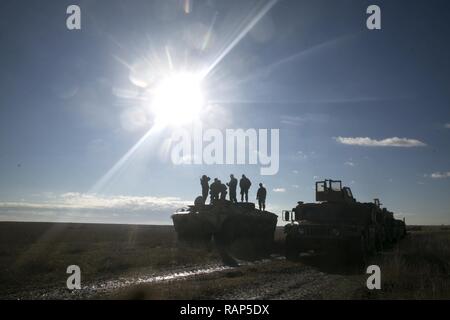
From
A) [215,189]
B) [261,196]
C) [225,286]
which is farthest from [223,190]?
[225,286]

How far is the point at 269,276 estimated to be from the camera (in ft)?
46.7

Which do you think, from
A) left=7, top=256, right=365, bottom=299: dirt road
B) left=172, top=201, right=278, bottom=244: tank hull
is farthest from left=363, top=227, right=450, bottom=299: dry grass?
left=172, top=201, right=278, bottom=244: tank hull

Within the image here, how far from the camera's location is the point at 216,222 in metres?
23.4

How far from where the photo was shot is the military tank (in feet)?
76.8

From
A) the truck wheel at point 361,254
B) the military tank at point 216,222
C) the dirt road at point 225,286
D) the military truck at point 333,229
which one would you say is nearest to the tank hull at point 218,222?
the military tank at point 216,222

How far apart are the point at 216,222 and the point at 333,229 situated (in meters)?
7.18

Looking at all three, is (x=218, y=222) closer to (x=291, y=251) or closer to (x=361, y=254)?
(x=291, y=251)

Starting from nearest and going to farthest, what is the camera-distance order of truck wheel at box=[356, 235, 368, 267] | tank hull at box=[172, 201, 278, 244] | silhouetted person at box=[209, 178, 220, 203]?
truck wheel at box=[356, 235, 368, 267], tank hull at box=[172, 201, 278, 244], silhouetted person at box=[209, 178, 220, 203]

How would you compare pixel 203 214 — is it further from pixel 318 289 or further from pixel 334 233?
pixel 318 289

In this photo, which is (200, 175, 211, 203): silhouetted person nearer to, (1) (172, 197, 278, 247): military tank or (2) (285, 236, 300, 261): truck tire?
(1) (172, 197, 278, 247): military tank

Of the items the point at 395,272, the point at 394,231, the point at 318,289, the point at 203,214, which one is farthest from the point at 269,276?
the point at 394,231

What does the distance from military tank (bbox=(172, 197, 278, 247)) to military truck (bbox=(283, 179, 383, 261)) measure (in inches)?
178
